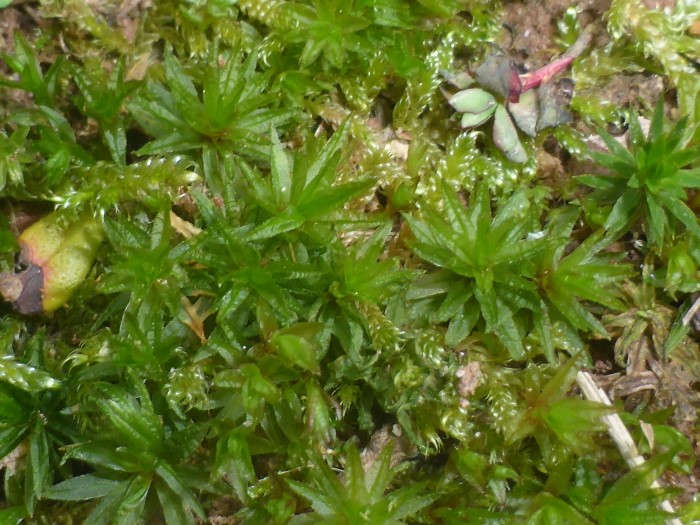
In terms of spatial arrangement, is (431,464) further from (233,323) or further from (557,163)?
(557,163)

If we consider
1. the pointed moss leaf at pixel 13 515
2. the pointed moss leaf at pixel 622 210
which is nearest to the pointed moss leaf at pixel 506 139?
the pointed moss leaf at pixel 622 210

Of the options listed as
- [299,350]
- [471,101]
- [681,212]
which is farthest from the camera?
[471,101]

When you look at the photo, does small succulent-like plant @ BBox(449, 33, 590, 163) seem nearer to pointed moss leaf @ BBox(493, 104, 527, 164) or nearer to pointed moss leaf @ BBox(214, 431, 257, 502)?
pointed moss leaf @ BBox(493, 104, 527, 164)

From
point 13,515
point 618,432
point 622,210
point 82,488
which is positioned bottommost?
point 13,515

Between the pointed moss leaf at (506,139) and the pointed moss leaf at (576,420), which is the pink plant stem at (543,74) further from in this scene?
the pointed moss leaf at (576,420)

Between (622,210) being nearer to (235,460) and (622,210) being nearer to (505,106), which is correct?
(505,106)

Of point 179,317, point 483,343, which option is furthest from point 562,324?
point 179,317

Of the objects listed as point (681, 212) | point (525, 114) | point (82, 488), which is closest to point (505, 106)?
point (525, 114)
